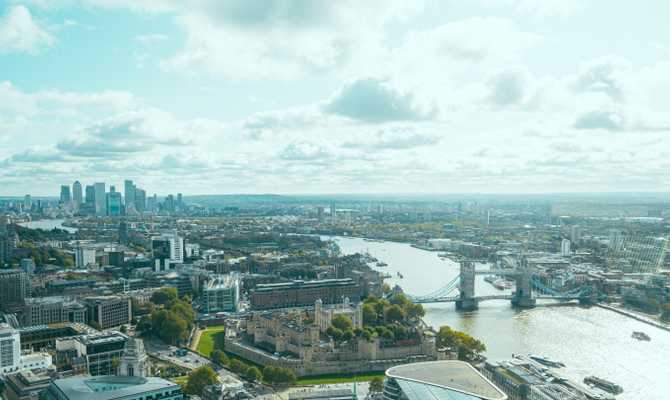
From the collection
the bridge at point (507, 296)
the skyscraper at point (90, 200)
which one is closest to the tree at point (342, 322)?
the bridge at point (507, 296)

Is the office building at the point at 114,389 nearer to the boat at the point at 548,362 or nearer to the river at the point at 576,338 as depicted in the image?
the boat at the point at 548,362

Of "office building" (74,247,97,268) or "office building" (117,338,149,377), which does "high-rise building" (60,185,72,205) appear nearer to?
"office building" (74,247,97,268)

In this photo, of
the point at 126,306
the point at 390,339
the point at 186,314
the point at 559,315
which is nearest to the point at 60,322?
the point at 126,306

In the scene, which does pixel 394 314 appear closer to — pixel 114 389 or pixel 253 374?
pixel 253 374

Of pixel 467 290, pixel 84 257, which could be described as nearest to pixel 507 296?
pixel 467 290

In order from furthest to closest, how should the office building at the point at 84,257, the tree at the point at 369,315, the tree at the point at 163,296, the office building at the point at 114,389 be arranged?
the office building at the point at 84,257, the tree at the point at 163,296, the tree at the point at 369,315, the office building at the point at 114,389

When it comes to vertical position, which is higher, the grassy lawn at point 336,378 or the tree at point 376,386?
the tree at point 376,386
